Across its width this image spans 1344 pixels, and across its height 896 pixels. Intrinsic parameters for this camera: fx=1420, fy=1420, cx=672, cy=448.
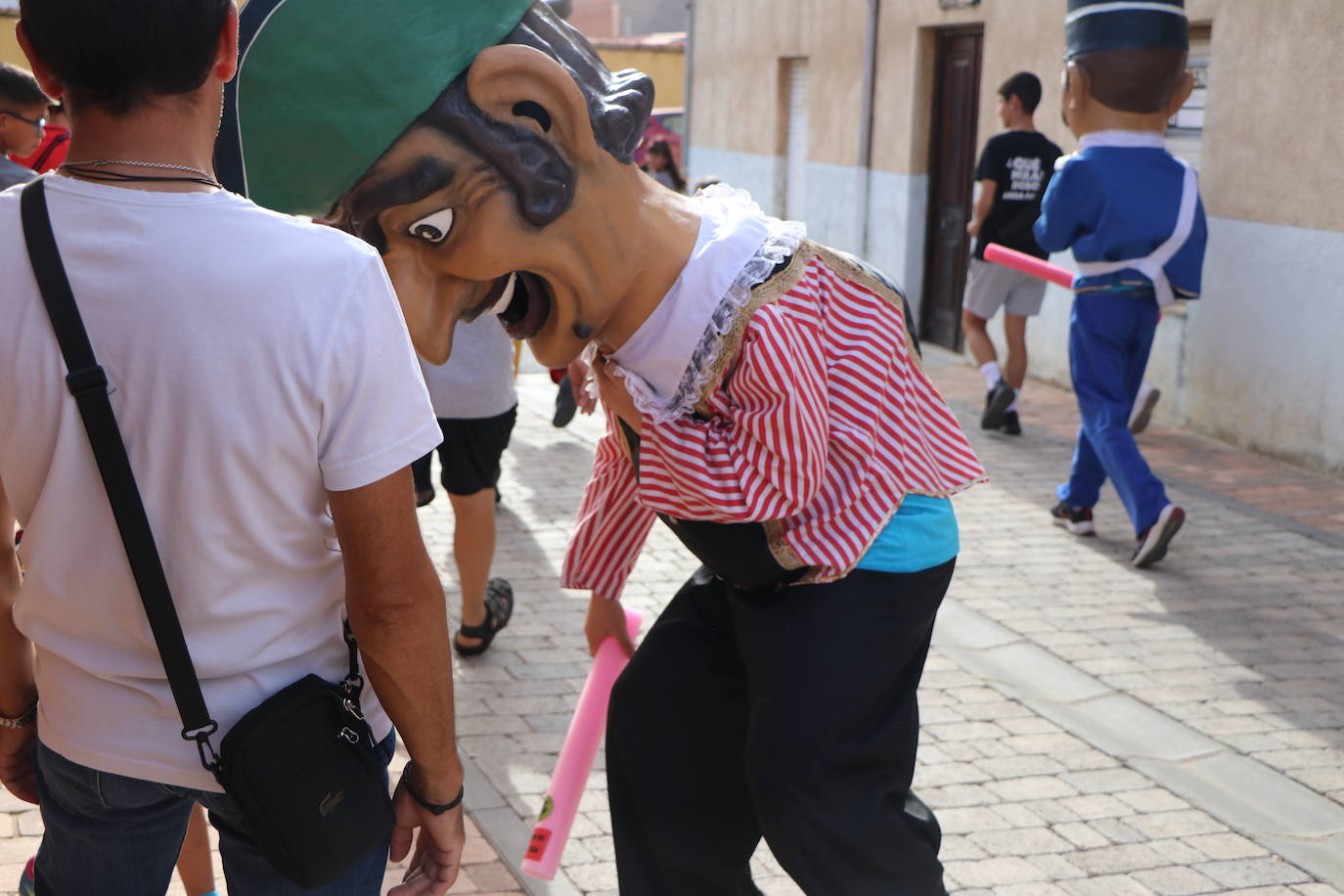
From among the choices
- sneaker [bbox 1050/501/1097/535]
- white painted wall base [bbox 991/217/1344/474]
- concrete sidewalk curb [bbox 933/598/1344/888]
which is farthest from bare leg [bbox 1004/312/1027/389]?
concrete sidewalk curb [bbox 933/598/1344/888]

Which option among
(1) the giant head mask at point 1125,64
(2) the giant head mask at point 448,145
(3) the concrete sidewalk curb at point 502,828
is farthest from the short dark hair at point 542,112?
(1) the giant head mask at point 1125,64

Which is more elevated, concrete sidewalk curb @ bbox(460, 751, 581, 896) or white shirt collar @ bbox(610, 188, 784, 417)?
white shirt collar @ bbox(610, 188, 784, 417)

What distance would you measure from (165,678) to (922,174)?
1088cm

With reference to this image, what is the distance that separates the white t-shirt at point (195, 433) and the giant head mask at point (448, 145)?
389 millimetres

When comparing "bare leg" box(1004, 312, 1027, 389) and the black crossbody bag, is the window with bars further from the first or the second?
the black crossbody bag

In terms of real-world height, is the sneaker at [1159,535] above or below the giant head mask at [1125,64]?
below

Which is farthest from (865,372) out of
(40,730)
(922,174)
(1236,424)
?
(922,174)

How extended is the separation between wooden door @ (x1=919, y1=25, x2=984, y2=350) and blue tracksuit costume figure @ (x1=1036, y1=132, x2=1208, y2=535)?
17.4 feet

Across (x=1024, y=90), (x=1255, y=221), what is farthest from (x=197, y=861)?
(x=1024, y=90)

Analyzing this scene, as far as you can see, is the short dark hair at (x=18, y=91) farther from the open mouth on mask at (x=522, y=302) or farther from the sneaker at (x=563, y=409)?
the open mouth on mask at (x=522, y=302)

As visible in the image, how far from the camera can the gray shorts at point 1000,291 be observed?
8.67 metres

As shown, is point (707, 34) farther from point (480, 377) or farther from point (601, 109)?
point (601, 109)

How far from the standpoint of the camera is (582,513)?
2867 mm

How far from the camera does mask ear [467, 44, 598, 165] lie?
2051 millimetres
